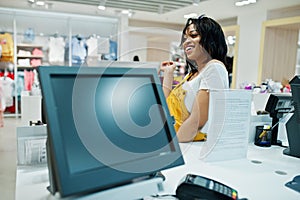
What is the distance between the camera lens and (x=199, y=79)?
4.52 feet

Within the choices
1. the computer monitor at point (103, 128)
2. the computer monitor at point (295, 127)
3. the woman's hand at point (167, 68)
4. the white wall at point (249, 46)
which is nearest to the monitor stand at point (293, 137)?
the computer monitor at point (295, 127)

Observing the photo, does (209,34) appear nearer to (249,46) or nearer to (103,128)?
(103,128)

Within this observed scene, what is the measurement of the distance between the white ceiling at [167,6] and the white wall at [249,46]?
188mm

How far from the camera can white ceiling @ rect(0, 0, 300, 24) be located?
502 centimetres

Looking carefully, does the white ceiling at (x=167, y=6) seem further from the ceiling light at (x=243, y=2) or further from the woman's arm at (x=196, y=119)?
the woman's arm at (x=196, y=119)

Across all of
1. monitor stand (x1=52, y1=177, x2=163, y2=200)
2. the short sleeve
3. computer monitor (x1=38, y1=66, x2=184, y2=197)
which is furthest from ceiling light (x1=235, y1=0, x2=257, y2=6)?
monitor stand (x1=52, y1=177, x2=163, y2=200)

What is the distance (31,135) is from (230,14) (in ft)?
21.1

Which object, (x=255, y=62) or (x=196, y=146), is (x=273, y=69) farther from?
(x=196, y=146)

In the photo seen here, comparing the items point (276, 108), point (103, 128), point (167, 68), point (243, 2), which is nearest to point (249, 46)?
point (243, 2)

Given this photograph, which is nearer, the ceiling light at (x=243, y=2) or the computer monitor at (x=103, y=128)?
the computer monitor at (x=103, y=128)

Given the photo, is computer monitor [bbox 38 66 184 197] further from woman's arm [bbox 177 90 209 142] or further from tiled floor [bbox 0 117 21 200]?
tiled floor [bbox 0 117 21 200]

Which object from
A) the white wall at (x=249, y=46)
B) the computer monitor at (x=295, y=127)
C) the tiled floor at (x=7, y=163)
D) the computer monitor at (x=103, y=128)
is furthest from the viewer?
the white wall at (x=249, y=46)

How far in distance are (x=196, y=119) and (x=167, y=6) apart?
4.42 meters

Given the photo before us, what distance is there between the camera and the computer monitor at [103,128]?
2.07 ft
